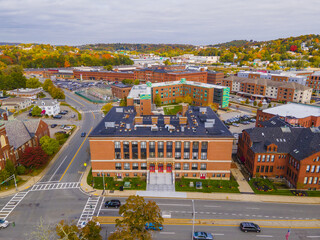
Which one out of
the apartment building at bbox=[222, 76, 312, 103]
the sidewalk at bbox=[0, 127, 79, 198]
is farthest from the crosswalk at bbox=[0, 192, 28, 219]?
the apartment building at bbox=[222, 76, 312, 103]

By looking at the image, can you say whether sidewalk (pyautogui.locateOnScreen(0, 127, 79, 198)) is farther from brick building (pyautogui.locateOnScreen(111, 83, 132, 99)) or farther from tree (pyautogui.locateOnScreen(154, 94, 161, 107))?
brick building (pyautogui.locateOnScreen(111, 83, 132, 99))

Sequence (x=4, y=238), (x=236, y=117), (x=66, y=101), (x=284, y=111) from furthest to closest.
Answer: (x=66, y=101)
(x=236, y=117)
(x=284, y=111)
(x=4, y=238)

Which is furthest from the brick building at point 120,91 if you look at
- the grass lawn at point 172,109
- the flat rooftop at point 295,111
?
the flat rooftop at point 295,111

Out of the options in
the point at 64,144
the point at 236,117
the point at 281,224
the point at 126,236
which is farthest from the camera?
the point at 236,117

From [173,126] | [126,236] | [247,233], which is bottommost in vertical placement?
[247,233]

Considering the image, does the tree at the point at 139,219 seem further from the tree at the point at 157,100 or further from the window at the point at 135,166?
the tree at the point at 157,100

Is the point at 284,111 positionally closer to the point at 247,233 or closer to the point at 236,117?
the point at 236,117

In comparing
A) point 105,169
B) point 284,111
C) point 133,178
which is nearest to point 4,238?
point 105,169
